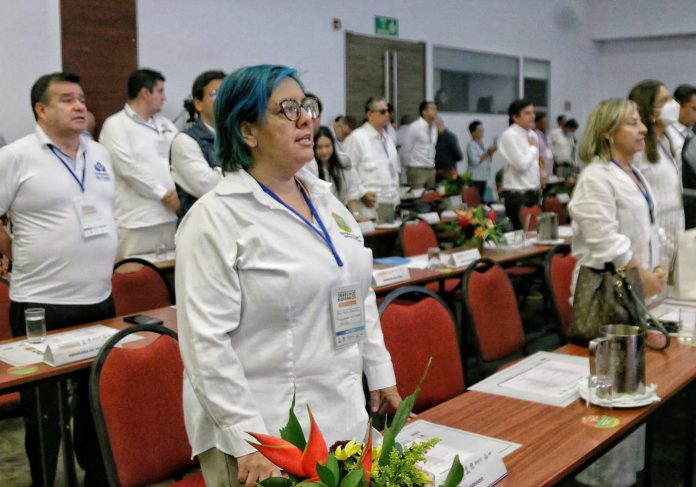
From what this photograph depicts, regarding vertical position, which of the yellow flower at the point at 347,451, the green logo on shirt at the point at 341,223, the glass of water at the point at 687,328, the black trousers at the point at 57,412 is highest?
the green logo on shirt at the point at 341,223

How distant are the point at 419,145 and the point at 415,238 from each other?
5131 millimetres

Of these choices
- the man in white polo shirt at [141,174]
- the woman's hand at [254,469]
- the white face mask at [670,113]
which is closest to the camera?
the woman's hand at [254,469]

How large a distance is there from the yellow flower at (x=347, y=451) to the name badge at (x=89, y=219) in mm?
2253

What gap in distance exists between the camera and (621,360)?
207 centimetres

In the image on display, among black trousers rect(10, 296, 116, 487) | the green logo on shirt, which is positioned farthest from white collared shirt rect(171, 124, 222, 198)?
the green logo on shirt

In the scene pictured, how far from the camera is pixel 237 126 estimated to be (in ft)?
5.27

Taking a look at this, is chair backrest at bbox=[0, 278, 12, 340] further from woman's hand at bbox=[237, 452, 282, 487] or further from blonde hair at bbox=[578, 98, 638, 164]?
blonde hair at bbox=[578, 98, 638, 164]

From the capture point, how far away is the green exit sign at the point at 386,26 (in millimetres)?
9898

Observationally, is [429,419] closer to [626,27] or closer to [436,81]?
[436,81]

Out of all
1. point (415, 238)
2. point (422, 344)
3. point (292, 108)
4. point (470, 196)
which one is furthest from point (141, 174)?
point (470, 196)

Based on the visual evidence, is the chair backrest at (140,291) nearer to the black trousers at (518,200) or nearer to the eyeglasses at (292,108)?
the eyeglasses at (292,108)

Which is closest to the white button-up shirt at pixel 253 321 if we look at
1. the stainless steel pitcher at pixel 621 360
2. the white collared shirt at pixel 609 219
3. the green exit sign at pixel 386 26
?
the stainless steel pitcher at pixel 621 360

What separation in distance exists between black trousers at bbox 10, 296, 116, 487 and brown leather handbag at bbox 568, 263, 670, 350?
5.64ft

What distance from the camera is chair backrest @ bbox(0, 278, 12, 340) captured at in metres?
3.20
